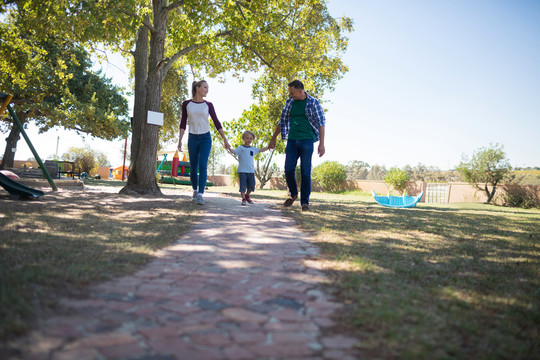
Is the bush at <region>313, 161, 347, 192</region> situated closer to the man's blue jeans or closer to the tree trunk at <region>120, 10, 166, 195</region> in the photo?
the tree trunk at <region>120, 10, 166, 195</region>

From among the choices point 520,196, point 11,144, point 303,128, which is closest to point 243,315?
point 303,128

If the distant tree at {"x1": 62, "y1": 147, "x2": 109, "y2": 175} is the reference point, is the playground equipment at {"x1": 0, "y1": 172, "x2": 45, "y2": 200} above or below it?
below

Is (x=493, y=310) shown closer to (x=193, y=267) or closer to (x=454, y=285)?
(x=454, y=285)

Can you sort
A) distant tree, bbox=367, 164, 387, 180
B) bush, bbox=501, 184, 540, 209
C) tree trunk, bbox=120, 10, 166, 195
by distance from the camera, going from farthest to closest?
distant tree, bbox=367, 164, 387, 180
bush, bbox=501, 184, 540, 209
tree trunk, bbox=120, 10, 166, 195

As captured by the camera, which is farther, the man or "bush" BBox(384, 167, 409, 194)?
"bush" BBox(384, 167, 409, 194)

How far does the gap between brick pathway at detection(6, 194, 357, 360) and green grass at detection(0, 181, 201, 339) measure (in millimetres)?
135

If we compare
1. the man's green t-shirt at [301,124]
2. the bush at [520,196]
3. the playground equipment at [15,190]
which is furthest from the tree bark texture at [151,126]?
the bush at [520,196]

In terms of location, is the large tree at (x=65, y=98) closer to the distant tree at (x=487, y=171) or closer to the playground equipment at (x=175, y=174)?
the playground equipment at (x=175, y=174)

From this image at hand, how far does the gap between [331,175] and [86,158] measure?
20952 millimetres

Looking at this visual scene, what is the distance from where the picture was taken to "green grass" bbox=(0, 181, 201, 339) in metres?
1.87

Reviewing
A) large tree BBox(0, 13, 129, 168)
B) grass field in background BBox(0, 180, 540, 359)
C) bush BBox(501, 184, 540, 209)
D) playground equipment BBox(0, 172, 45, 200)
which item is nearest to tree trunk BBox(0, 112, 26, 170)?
large tree BBox(0, 13, 129, 168)

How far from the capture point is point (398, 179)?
23469mm

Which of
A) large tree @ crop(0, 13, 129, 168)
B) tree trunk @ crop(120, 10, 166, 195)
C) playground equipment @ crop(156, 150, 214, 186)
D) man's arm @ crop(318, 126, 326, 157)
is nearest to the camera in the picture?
man's arm @ crop(318, 126, 326, 157)

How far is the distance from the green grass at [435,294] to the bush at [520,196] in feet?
60.8
